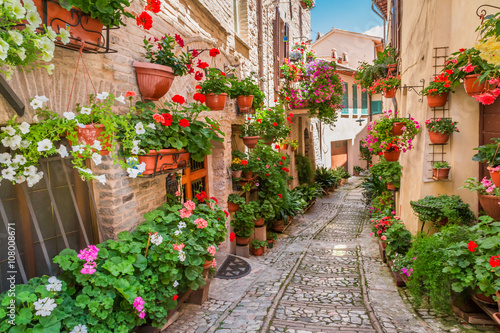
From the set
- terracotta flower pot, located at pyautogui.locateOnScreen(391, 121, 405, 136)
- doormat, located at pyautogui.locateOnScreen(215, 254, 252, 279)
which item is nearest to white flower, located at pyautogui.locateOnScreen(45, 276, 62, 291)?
doormat, located at pyautogui.locateOnScreen(215, 254, 252, 279)

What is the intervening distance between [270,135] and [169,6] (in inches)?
156

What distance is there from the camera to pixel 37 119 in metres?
2.22

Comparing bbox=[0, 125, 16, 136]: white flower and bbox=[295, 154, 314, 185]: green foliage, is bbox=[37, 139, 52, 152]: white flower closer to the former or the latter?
bbox=[0, 125, 16, 136]: white flower

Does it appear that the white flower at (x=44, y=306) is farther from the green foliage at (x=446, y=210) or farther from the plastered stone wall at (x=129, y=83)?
the green foliage at (x=446, y=210)

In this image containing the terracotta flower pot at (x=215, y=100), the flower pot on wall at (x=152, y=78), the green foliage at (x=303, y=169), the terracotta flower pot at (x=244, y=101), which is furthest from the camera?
the green foliage at (x=303, y=169)

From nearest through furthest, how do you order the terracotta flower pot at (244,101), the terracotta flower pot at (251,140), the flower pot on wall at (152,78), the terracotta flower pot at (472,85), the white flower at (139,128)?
the white flower at (139,128)
the flower pot on wall at (152,78)
the terracotta flower pot at (472,85)
the terracotta flower pot at (244,101)
the terracotta flower pot at (251,140)

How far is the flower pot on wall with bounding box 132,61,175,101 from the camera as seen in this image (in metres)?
3.22

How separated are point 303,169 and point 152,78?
10623mm

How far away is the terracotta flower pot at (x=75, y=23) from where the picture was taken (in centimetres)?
207

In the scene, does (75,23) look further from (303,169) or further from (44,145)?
(303,169)

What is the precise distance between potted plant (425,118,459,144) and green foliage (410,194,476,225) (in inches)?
30.9

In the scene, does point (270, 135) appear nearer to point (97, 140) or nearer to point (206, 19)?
point (206, 19)

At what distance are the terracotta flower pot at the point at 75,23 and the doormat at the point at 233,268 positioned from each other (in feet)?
13.0

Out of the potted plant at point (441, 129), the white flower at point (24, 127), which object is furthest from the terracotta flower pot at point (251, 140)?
the white flower at point (24, 127)
